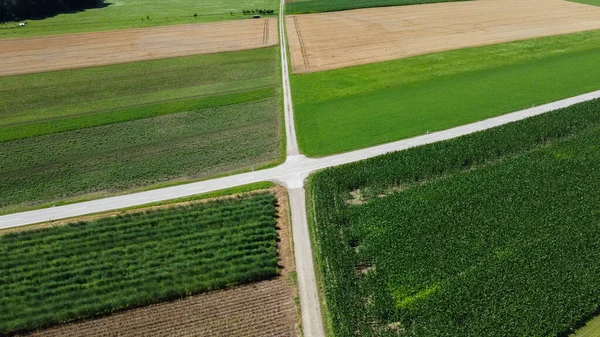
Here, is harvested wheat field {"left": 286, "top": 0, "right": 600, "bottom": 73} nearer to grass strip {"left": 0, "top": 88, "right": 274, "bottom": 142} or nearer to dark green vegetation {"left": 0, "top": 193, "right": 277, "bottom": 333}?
grass strip {"left": 0, "top": 88, "right": 274, "bottom": 142}

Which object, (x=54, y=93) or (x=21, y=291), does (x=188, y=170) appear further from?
(x=54, y=93)

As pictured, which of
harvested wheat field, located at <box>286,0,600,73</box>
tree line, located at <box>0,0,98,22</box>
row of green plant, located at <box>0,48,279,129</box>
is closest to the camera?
row of green plant, located at <box>0,48,279,129</box>

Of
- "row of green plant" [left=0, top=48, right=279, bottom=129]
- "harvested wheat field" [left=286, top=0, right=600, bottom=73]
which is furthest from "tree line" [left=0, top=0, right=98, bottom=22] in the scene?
"harvested wheat field" [left=286, top=0, right=600, bottom=73]

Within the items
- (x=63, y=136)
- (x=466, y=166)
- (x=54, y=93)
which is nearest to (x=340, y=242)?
(x=466, y=166)

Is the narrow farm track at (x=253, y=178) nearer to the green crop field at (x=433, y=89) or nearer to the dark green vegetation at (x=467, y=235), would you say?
the green crop field at (x=433, y=89)

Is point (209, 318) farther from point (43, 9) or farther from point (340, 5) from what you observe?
point (43, 9)

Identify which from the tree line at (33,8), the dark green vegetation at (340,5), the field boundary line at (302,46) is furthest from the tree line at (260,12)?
the tree line at (33,8)
